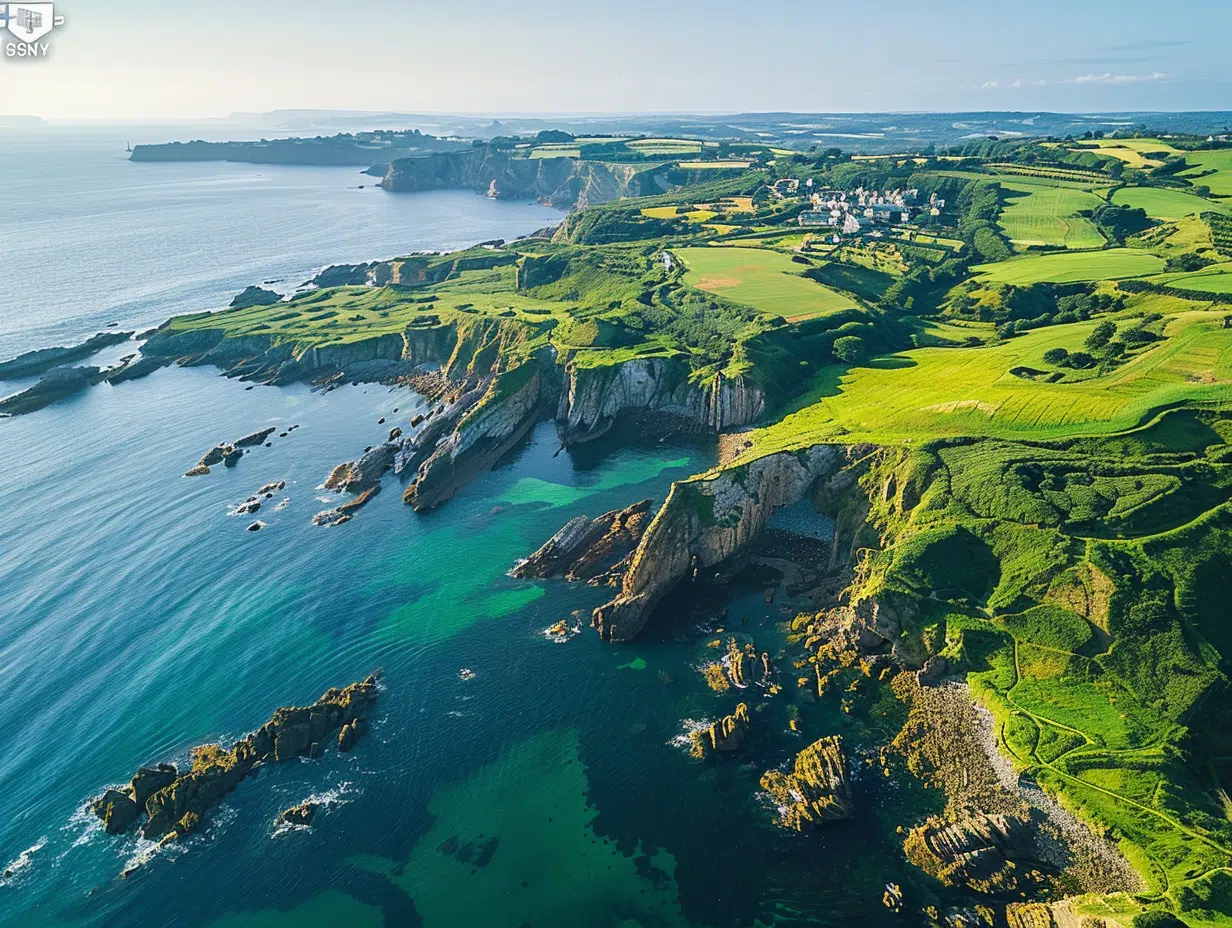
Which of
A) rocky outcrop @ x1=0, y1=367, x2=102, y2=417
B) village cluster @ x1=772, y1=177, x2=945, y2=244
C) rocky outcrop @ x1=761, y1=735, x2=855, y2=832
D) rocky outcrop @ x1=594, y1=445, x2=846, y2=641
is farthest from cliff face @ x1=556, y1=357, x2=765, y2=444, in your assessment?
rocky outcrop @ x1=0, y1=367, x2=102, y2=417

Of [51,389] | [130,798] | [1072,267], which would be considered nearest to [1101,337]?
[1072,267]

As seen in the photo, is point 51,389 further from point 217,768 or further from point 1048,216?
point 1048,216

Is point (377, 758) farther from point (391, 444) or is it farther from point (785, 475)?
point (391, 444)

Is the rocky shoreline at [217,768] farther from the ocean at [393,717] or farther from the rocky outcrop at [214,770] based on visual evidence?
the ocean at [393,717]

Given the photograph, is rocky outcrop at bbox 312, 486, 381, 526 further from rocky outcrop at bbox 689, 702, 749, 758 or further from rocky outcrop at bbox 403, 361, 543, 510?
rocky outcrop at bbox 689, 702, 749, 758

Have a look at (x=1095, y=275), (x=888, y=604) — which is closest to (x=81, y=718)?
(x=888, y=604)
